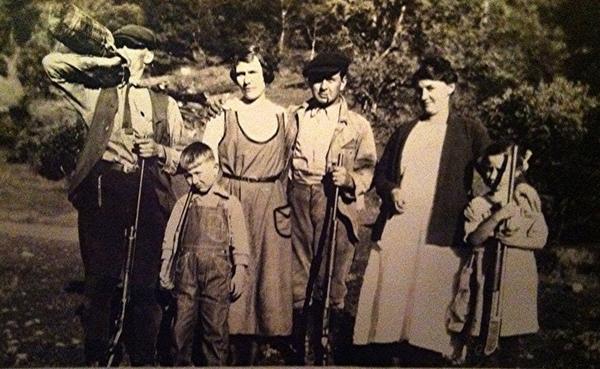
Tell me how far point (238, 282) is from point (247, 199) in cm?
46

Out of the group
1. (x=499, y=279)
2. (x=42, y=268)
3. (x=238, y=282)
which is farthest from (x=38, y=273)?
(x=499, y=279)

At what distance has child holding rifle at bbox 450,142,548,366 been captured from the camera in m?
4.79

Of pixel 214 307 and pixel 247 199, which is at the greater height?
pixel 247 199

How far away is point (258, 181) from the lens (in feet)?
15.5

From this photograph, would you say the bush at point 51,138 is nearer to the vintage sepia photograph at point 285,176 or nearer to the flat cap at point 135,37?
the vintage sepia photograph at point 285,176

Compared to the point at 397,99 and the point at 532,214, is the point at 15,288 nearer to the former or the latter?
the point at 397,99

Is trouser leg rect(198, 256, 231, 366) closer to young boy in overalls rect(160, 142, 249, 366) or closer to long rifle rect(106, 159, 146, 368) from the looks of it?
young boy in overalls rect(160, 142, 249, 366)

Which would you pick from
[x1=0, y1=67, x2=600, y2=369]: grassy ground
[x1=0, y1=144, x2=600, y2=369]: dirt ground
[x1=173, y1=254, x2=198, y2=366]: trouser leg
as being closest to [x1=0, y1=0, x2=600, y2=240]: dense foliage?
[x1=0, y1=67, x2=600, y2=369]: grassy ground

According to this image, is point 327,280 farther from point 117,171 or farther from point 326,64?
point 117,171

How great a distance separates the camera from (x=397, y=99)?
4.73 m

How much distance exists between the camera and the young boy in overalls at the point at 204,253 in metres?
4.70

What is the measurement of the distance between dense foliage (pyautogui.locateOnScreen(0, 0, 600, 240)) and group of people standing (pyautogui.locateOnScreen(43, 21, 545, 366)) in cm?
9

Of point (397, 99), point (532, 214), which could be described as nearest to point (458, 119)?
point (397, 99)

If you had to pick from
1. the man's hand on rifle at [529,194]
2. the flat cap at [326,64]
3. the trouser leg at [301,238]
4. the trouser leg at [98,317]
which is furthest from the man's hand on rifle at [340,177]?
the trouser leg at [98,317]
